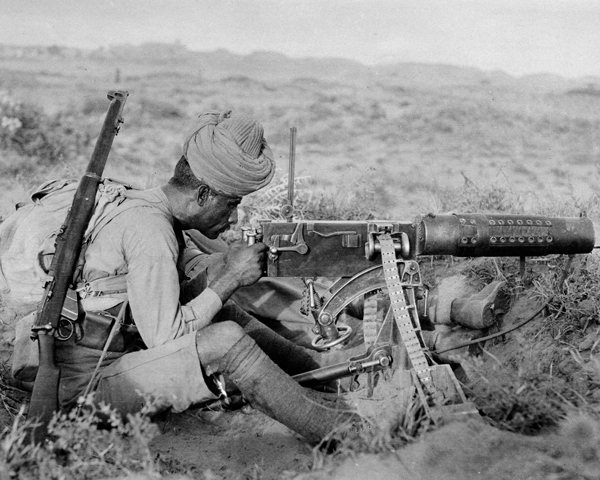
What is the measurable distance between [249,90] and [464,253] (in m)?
13.1

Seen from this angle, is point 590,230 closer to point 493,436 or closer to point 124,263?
point 493,436

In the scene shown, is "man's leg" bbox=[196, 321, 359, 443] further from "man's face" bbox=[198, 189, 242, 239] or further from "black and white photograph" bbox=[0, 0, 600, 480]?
"man's face" bbox=[198, 189, 242, 239]

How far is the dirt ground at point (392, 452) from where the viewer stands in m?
2.75

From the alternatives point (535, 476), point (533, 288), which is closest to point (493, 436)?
point (535, 476)

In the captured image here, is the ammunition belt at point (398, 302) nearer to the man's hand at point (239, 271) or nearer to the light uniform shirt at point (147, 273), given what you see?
the man's hand at point (239, 271)

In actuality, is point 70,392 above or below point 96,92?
below

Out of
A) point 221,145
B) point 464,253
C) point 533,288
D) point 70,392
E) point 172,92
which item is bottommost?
point 70,392

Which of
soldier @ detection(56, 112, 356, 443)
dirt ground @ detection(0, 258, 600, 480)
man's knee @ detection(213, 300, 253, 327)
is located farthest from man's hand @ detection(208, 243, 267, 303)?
dirt ground @ detection(0, 258, 600, 480)

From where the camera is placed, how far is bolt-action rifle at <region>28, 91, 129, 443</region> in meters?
2.99

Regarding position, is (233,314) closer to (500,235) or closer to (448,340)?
(448,340)

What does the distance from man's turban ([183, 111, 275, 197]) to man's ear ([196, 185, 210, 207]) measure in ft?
0.22

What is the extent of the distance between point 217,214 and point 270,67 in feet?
77.3

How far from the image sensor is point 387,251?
11.7ft

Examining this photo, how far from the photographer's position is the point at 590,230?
3824mm
